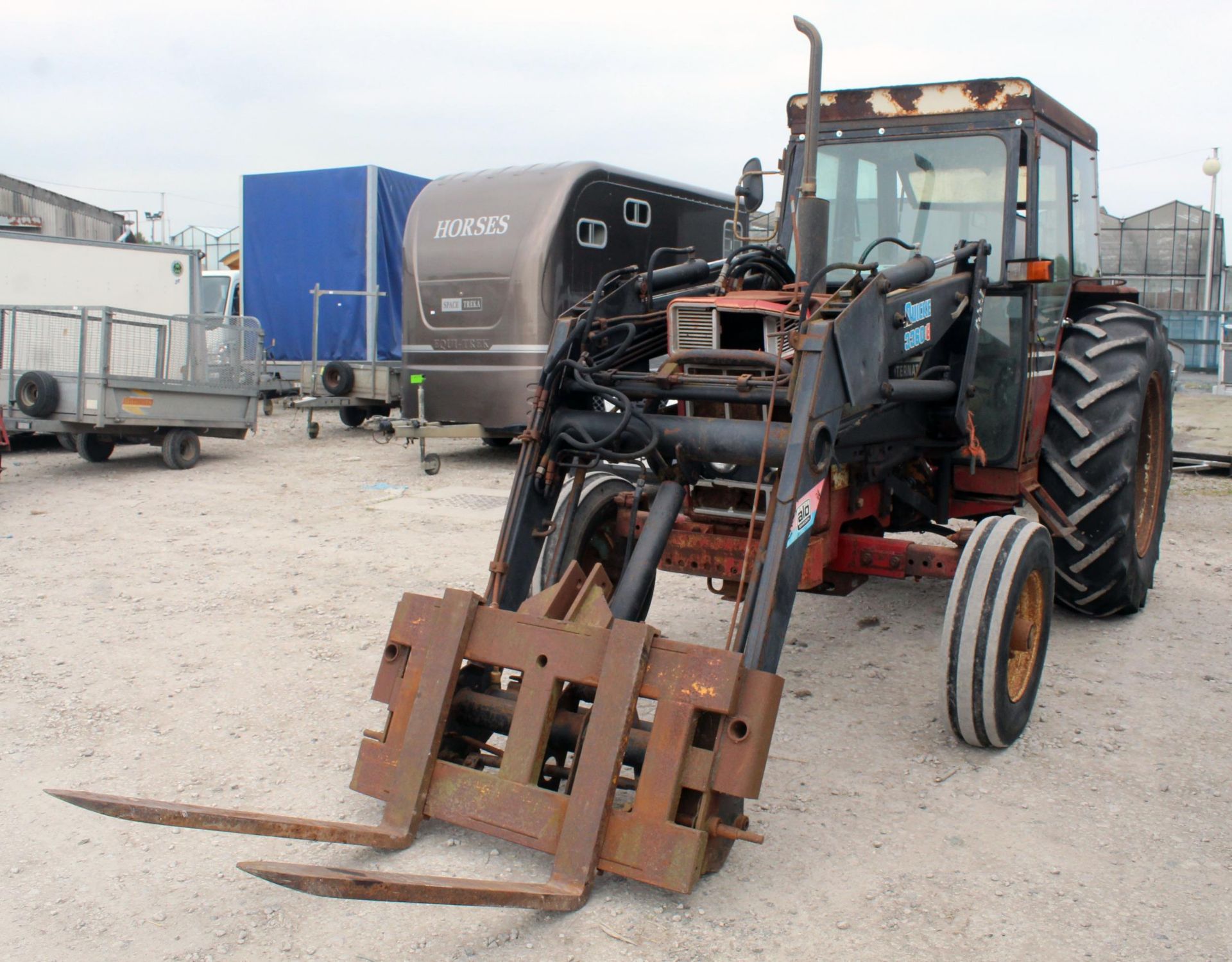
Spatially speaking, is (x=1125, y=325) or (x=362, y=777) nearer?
(x=362, y=777)

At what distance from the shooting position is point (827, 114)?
5680 mm

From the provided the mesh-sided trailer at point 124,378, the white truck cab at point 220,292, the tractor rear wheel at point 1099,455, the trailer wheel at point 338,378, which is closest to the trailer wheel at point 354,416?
the trailer wheel at point 338,378

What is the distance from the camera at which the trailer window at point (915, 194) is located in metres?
5.24

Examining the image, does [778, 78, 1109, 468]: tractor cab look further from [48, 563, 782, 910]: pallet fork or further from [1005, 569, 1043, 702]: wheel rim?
[48, 563, 782, 910]: pallet fork

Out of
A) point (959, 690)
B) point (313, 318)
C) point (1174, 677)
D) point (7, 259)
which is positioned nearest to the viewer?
point (959, 690)

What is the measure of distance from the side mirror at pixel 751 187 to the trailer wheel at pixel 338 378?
10829 millimetres

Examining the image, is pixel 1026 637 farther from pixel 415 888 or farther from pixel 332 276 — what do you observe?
pixel 332 276

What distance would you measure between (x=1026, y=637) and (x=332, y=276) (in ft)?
44.0

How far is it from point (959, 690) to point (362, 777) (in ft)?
6.80

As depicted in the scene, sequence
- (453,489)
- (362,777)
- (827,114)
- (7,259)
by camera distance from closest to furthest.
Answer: (362,777)
(827,114)
(453,489)
(7,259)

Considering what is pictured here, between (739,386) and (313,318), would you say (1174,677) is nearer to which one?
(739,386)

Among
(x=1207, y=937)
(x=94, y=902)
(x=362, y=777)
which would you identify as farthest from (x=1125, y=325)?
(x=94, y=902)

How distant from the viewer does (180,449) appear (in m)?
11.9

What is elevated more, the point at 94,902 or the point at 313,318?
the point at 313,318
